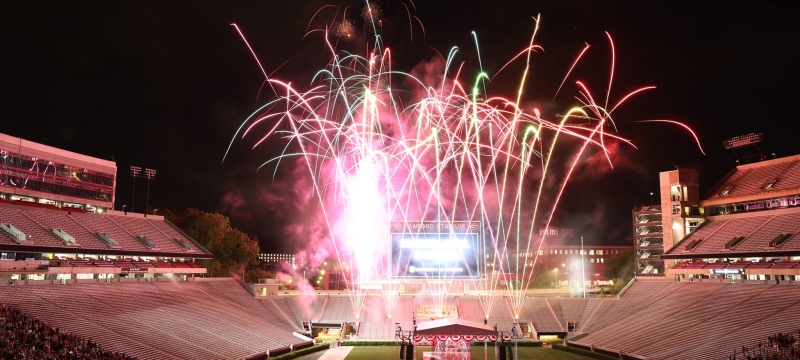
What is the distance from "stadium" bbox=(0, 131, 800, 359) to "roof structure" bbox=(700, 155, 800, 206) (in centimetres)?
15

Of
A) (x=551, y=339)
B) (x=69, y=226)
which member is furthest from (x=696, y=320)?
(x=69, y=226)

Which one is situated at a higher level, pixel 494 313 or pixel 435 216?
pixel 435 216

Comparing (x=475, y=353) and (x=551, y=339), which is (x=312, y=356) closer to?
(x=475, y=353)

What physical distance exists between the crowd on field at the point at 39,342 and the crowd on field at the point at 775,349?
2881 centimetres

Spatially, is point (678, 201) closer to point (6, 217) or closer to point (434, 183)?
point (434, 183)

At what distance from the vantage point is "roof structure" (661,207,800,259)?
4288 cm

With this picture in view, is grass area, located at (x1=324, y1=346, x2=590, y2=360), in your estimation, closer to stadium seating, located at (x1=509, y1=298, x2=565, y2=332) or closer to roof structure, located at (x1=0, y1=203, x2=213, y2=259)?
stadium seating, located at (x1=509, y1=298, x2=565, y2=332)

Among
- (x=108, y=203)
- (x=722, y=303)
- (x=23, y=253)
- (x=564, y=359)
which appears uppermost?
(x=108, y=203)

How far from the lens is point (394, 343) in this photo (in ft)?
155

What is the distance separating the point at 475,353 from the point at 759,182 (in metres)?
28.8

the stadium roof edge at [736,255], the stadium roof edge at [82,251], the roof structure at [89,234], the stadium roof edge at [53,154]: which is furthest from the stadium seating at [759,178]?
the stadium roof edge at [53,154]

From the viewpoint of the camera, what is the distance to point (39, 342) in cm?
2705

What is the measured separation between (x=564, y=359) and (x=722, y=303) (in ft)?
34.9

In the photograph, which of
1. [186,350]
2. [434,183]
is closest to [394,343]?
[434,183]
